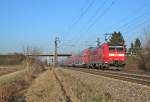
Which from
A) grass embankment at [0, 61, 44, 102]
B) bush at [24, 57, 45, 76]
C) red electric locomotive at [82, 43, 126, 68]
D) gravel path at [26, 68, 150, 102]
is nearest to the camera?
gravel path at [26, 68, 150, 102]

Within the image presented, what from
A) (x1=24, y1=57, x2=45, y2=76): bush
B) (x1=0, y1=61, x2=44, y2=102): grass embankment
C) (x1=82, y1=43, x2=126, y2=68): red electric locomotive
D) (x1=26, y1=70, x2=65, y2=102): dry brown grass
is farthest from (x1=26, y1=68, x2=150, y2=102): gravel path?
(x1=24, y1=57, x2=45, y2=76): bush

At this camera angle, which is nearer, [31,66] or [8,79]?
[8,79]

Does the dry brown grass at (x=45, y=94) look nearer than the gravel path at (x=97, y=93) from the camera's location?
No

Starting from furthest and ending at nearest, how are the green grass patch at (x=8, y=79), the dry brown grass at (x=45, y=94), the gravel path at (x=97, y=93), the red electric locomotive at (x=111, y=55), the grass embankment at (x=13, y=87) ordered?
the red electric locomotive at (x=111, y=55)
the green grass patch at (x=8, y=79)
the grass embankment at (x=13, y=87)
the dry brown grass at (x=45, y=94)
the gravel path at (x=97, y=93)

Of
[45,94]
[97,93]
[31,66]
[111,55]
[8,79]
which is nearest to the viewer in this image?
[97,93]

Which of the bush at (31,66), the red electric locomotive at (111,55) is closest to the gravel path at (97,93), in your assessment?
the red electric locomotive at (111,55)

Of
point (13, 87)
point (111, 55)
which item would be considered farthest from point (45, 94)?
point (111, 55)

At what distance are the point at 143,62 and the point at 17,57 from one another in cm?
4667

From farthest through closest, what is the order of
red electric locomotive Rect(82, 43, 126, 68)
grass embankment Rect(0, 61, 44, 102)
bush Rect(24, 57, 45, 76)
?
bush Rect(24, 57, 45, 76), red electric locomotive Rect(82, 43, 126, 68), grass embankment Rect(0, 61, 44, 102)

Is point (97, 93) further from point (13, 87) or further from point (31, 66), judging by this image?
point (31, 66)

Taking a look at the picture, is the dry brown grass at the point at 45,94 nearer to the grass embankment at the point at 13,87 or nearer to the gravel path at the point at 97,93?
the gravel path at the point at 97,93

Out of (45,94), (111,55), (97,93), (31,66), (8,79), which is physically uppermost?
(111,55)

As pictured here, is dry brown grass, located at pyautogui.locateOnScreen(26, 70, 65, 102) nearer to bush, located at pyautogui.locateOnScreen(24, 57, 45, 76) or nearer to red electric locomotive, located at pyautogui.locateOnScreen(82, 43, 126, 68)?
red electric locomotive, located at pyautogui.locateOnScreen(82, 43, 126, 68)

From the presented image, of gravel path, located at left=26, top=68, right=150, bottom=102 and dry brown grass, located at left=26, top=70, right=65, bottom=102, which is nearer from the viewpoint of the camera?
gravel path, located at left=26, top=68, right=150, bottom=102
